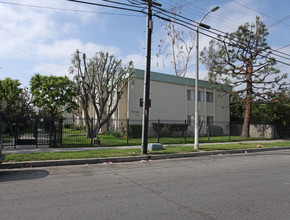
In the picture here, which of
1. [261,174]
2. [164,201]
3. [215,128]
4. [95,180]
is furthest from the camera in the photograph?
[215,128]

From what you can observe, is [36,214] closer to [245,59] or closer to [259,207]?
[259,207]

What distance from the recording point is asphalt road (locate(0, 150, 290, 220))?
3.97 metres

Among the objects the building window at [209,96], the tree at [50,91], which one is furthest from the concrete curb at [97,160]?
the tree at [50,91]

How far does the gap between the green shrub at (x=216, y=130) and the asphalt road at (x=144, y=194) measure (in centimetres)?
1788

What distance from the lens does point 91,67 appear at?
1922cm

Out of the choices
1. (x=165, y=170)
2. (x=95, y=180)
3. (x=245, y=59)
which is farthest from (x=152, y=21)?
(x=245, y=59)

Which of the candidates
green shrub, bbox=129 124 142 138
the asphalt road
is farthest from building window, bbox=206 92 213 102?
the asphalt road

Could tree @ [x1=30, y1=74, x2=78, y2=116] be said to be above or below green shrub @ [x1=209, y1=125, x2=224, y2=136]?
above

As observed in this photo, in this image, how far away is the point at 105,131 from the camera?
2419cm

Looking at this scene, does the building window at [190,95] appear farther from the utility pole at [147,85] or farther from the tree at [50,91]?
the utility pole at [147,85]

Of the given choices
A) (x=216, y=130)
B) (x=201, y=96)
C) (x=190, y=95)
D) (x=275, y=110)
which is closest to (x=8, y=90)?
(x=190, y=95)

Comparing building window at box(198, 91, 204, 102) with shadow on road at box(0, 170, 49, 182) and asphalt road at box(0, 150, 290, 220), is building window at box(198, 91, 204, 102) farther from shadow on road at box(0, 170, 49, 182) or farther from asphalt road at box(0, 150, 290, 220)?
shadow on road at box(0, 170, 49, 182)

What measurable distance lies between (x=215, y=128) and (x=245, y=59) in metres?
8.03

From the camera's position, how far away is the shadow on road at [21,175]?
21.6ft
